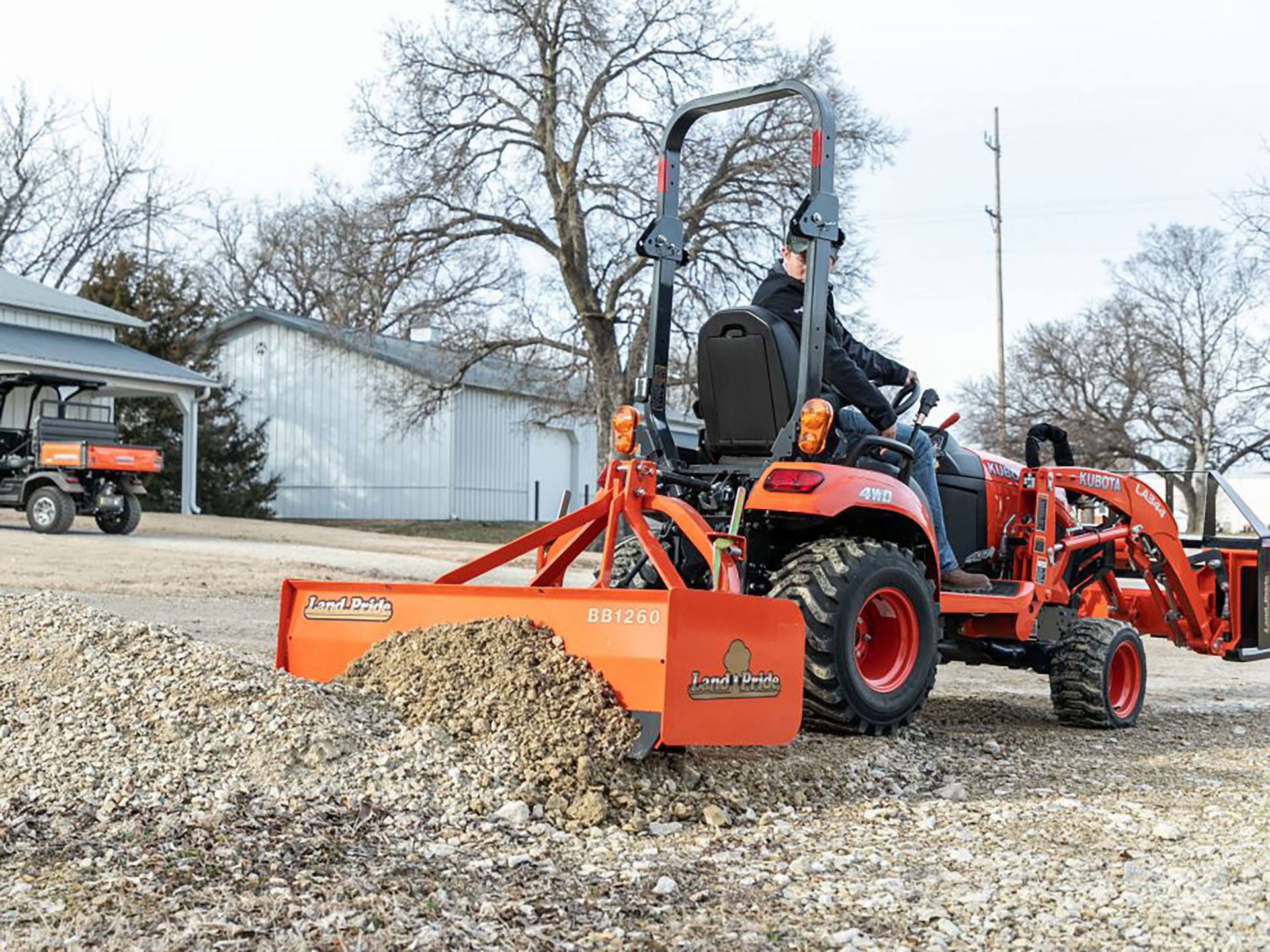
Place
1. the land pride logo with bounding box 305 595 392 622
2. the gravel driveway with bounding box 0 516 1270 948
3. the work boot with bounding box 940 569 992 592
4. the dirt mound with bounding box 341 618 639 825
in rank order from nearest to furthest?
1. the gravel driveway with bounding box 0 516 1270 948
2. the dirt mound with bounding box 341 618 639 825
3. the land pride logo with bounding box 305 595 392 622
4. the work boot with bounding box 940 569 992 592

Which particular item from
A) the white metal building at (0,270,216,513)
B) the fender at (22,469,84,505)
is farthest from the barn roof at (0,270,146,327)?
the fender at (22,469,84,505)

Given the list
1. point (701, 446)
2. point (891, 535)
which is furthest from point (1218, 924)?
point (701, 446)

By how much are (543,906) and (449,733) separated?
4.85 feet

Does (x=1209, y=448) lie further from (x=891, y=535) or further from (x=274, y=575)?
(x=891, y=535)

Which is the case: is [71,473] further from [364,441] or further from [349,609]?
[349,609]

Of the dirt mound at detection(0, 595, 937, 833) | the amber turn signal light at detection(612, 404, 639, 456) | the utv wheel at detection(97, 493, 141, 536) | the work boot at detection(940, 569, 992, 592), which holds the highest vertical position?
the amber turn signal light at detection(612, 404, 639, 456)

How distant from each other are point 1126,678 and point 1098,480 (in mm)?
1124

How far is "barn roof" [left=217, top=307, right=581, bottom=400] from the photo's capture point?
27703mm

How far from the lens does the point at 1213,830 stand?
16.5 feet

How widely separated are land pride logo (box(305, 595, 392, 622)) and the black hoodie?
216cm

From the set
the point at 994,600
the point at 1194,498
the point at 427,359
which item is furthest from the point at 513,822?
the point at 427,359

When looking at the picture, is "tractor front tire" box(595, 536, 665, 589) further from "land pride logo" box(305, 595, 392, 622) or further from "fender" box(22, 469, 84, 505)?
"fender" box(22, 469, 84, 505)

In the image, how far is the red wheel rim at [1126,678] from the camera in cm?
780

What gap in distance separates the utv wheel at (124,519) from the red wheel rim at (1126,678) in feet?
54.8
